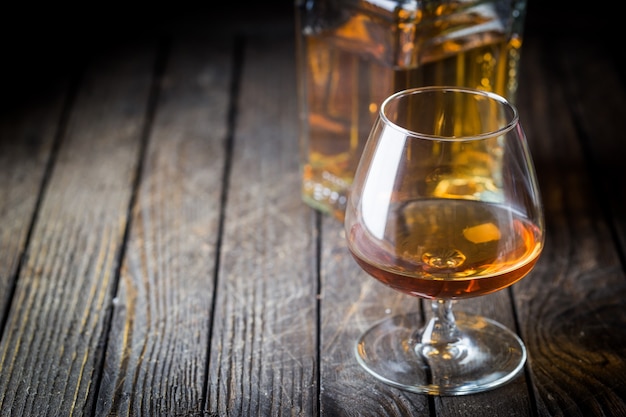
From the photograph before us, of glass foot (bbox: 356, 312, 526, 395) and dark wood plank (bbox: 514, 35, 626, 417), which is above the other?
glass foot (bbox: 356, 312, 526, 395)

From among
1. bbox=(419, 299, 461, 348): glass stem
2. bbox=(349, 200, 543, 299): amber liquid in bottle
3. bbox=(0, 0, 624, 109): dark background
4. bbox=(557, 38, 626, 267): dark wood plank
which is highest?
bbox=(349, 200, 543, 299): amber liquid in bottle

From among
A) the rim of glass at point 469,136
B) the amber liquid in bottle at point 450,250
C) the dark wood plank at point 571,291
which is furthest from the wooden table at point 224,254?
the rim of glass at point 469,136

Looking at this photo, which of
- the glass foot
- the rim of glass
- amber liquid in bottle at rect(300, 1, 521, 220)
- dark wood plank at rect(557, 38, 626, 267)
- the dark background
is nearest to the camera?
the rim of glass

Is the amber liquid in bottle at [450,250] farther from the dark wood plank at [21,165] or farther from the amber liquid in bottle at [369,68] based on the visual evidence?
the dark wood plank at [21,165]

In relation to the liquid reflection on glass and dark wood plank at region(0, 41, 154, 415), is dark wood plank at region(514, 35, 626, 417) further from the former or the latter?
dark wood plank at region(0, 41, 154, 415)

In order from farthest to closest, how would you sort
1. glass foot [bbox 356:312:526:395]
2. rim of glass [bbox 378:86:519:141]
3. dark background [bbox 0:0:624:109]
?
dark background [bbox 0:0:624:109]
glass foot [bbox 356:312:526:395]
rim of glass [bbox 378:86:519:141]

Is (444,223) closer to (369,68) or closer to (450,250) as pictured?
(450,250)

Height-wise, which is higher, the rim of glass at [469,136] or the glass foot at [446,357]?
the rim of glass at [469,136]

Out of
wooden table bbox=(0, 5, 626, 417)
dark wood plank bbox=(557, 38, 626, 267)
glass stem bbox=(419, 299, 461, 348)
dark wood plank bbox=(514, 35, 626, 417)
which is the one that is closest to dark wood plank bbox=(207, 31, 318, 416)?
wooden table bbox=(0, 5, 626, 417)

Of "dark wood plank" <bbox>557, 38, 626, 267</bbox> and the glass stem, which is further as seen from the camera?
"dark wood plank" <bbox>557, 38, 626, 267</bbox>
